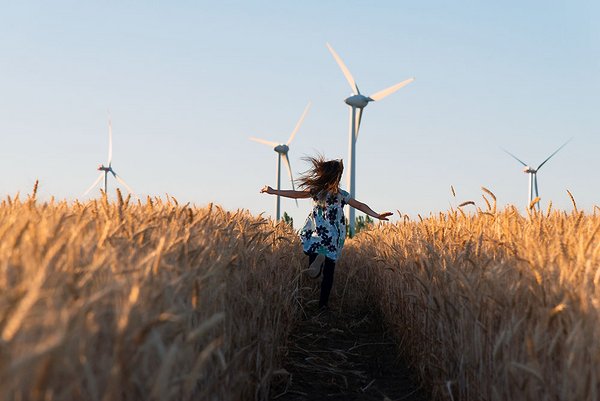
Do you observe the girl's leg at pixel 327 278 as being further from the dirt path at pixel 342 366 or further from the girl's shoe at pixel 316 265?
the dirt path at pixel 342 366

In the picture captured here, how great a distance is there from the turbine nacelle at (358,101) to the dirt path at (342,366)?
781 inches

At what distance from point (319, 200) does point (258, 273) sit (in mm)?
3891

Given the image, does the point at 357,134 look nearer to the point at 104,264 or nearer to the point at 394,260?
the point at 394,260

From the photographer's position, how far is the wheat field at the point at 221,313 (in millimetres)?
1998

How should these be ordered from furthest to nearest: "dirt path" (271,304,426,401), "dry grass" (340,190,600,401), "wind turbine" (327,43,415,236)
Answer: "wind turbine" (327,43,415,236) → "dirt path" (271,304,426,401) → "dry grass" (340,190,600,401)

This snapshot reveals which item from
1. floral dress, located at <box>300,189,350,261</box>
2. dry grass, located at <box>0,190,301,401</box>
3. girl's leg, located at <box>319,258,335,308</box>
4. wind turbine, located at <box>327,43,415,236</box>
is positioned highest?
wind turbine, located at <box>327,43,415,236</box>

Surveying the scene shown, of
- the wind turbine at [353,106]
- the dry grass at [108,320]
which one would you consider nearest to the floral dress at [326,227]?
the dry grass at [108,320]

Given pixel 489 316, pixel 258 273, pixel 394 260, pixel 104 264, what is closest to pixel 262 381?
pixel 258 273

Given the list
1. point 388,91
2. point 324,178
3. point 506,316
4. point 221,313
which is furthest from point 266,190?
point 388,91

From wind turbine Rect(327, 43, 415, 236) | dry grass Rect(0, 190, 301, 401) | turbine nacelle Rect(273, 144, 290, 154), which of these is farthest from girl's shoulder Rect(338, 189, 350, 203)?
turbine nacelle Rect(273, 144, 290, 154)

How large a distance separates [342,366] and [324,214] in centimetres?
280

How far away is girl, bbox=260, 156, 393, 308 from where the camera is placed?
883 centimetres

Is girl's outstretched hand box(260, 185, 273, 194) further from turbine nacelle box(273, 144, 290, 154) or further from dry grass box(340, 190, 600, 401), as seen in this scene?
turbine nacelle box(273, 144, 290, 154)

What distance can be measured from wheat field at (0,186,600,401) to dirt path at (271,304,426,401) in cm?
28
